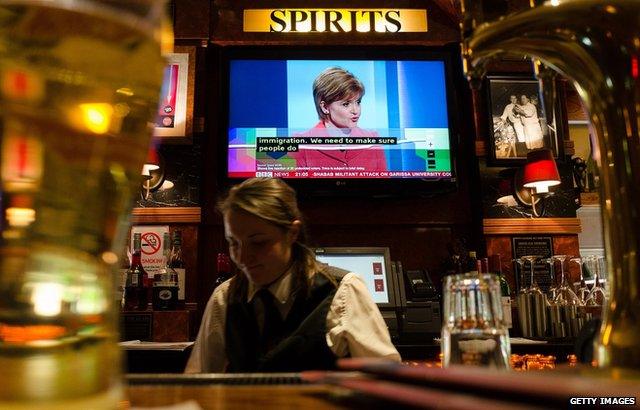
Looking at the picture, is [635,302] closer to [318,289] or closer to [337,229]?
[318,289]

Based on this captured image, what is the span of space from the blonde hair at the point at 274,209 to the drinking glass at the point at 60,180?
1764mm

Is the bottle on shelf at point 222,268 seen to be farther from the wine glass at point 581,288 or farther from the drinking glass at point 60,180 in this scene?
the drinking glass at point 60,180

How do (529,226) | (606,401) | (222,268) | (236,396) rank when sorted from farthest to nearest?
(529,226)
(222,268)
(236,396)
(606,401)

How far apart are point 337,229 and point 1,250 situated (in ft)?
11.3

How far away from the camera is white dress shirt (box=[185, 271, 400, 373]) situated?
192cm

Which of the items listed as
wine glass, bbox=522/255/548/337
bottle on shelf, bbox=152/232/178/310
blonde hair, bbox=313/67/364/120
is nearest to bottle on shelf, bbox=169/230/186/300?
bottle on shelf, bbox=152/232/178/310

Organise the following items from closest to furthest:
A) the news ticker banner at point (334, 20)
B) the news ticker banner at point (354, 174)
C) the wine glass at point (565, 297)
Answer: the wine glass at point (565, 297) → the news ticker banner at point (354, 174) → the news ticker banner at point (334, 20)

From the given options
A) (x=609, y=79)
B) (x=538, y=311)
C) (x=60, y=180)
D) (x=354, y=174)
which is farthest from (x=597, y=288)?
(x=60, y=180)

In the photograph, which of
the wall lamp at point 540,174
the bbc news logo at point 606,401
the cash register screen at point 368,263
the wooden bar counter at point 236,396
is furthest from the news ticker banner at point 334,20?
the bbc news logo at point 606,401

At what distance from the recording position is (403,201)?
374 centimetres

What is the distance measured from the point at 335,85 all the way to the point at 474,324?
2.93 m

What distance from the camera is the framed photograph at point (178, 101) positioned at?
3584 mm

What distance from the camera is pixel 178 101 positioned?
364 centimetres

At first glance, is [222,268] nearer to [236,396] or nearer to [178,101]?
[178,101]
